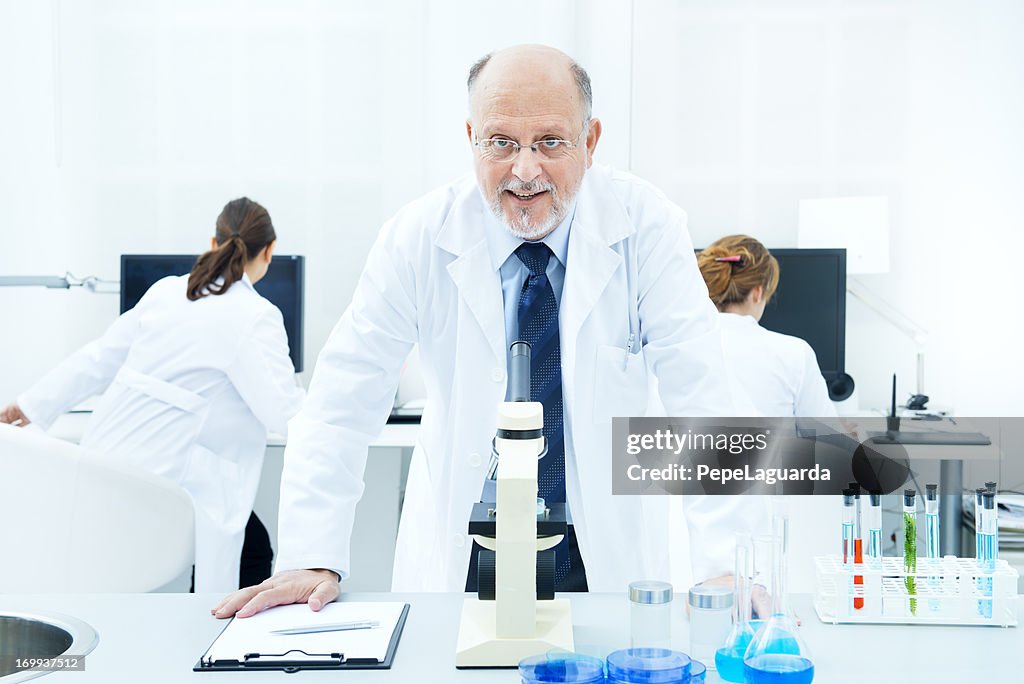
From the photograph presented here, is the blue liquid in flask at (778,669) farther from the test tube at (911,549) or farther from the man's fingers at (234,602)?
the man's fingers at (234,602)

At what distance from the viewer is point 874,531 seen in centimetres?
117

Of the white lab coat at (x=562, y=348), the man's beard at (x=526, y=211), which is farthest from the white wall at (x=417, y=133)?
the man's beard at (x=526, y=211)

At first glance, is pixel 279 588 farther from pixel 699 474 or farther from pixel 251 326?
pixel 251 326

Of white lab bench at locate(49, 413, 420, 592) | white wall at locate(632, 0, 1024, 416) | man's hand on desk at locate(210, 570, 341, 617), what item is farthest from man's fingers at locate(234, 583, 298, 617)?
white wall at locate(632, 0, 1024, 416)

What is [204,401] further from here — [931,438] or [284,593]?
[931,438]

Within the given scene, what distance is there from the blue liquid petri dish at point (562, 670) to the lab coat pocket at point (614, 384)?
0.68 m

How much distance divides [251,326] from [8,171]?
1.67 m

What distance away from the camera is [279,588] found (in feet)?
3.97

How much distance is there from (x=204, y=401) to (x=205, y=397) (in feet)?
0.06

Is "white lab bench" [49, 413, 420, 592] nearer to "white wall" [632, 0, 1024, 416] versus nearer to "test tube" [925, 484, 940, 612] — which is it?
"white wall" [632, 0, 1024, 416]

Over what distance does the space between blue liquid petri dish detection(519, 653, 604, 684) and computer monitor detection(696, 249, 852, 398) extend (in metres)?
2.52

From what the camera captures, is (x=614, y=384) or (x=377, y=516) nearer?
(x=614, y=384)

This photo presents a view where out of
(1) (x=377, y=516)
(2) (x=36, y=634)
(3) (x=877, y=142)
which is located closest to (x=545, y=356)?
(2) (x=36, y=634)

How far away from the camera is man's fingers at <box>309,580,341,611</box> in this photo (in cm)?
120
